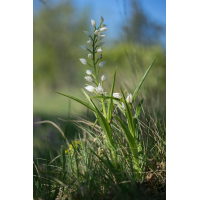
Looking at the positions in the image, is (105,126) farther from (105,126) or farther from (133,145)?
(133,145)

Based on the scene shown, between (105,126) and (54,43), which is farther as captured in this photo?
(54,43)

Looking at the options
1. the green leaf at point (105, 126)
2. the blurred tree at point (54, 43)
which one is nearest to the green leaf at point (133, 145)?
the green leaf at point (105, 126)

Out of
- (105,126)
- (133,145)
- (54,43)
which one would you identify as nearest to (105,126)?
(105,126)

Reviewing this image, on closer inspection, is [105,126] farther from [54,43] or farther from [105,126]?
[54,43]

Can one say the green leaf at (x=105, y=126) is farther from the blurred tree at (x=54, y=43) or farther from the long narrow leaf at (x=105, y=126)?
the blurred tree at (x=54, y=43)

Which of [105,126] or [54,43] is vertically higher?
[54,43]

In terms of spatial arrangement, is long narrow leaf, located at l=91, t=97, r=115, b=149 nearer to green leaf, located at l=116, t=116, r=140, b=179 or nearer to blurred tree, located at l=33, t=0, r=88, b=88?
green leaf, located at l=116, t=116, r=140, b=179

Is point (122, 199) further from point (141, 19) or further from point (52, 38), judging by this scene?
point (52, 38)

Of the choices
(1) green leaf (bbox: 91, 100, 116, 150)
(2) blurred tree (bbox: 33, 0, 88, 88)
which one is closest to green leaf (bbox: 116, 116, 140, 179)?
(1) green leaf (bbox: 91, 100, 116, 150)

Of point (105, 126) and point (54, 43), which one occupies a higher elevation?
point (54, 43)

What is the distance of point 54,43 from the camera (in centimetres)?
972

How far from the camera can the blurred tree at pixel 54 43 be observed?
9062 mm
